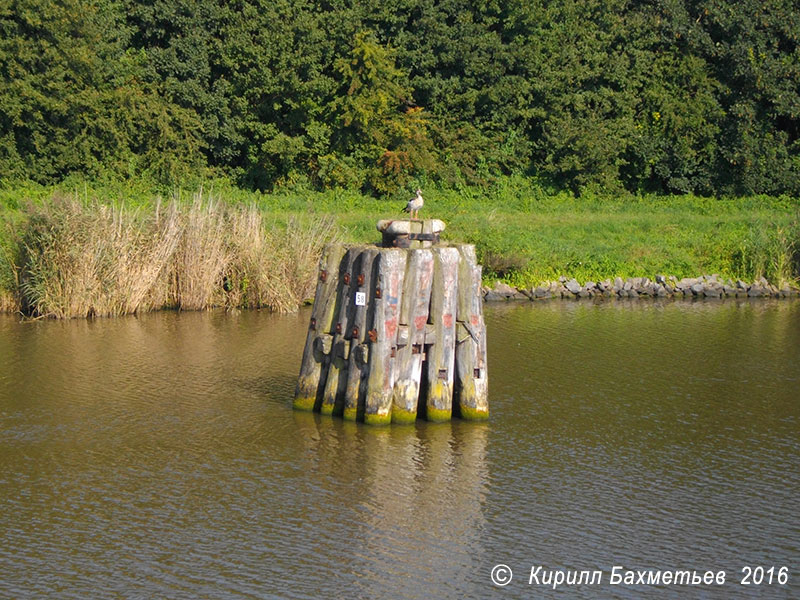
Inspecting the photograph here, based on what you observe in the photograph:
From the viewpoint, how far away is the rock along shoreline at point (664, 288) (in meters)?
20.7

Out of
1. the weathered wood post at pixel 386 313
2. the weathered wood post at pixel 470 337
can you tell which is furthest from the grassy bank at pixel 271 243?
the weathered wood post at pixel 386 313

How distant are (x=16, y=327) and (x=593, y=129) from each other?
2079 centimetres

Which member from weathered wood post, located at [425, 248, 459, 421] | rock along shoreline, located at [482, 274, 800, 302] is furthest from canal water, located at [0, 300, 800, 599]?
rock along shoreline, located at [482, 274, 800, 302]

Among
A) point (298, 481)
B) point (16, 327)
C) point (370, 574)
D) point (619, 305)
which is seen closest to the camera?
point (370, 574)

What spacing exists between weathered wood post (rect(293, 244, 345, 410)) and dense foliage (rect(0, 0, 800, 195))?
19.8m

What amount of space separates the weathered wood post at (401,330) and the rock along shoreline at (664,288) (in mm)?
9842

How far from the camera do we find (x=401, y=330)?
1055 cm

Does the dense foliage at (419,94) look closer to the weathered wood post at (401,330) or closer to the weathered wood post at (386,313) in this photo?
the weathered wood post at (401,330)

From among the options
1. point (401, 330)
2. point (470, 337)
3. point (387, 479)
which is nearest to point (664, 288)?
point (470, 337)

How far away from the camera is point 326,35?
32.2 metres

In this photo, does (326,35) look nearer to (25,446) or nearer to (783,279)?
(783,279)

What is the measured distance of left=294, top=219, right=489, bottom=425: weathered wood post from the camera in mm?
10570

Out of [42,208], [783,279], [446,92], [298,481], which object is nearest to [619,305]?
[783,279]

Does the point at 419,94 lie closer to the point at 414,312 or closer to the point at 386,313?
the point at 414,312
